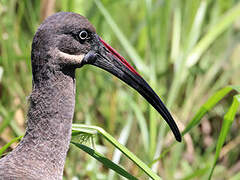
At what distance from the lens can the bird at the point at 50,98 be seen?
2162 millimetres

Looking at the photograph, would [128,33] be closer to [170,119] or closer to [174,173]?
→ [174,173]

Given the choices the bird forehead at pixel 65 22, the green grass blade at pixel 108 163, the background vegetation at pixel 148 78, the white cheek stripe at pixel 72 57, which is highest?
the background vegetation at pixel 148 78

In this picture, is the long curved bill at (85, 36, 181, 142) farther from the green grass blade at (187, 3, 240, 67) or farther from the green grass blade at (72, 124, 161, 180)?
the green grass blade at (187, 3, 240, 67)

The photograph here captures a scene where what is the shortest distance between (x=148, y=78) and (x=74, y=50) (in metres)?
1.48

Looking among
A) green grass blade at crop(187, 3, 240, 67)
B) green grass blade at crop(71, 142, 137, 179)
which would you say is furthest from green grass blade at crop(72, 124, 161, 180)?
green grass blade at crop(187, 3, 240, 67)

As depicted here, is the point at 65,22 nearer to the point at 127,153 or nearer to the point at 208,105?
the point at 127,153

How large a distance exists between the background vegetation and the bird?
3.92ft

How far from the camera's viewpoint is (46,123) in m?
2.19

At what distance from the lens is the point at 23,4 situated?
404 cm

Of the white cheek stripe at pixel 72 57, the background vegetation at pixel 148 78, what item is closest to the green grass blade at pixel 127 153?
the white cheek stripe at pixel 72 57

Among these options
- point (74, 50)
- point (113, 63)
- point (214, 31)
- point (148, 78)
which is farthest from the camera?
point (214, 31)

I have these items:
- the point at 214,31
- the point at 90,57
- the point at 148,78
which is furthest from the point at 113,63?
the point at 214,31

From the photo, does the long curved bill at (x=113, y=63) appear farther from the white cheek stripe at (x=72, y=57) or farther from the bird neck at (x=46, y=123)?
the bird neck at (x=46, y=123)

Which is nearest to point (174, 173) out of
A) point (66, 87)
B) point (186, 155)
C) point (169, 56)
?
point (186, 155)
